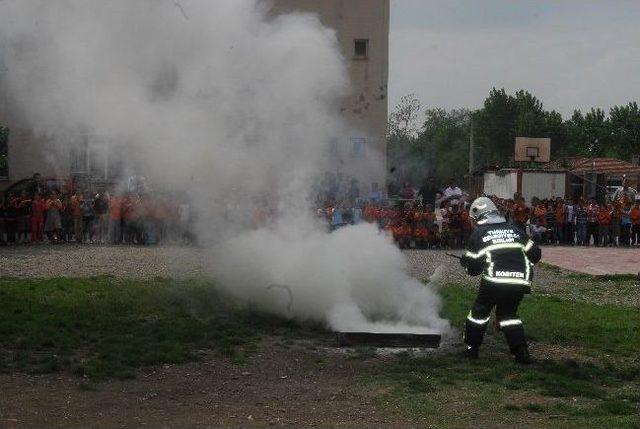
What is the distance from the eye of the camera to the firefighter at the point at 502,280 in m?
10.5

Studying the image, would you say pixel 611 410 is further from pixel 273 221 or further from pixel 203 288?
pixel 203 288

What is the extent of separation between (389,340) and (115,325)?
12.1 feet

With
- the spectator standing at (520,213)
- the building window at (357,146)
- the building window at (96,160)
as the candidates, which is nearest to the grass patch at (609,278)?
the building window at (357,146)

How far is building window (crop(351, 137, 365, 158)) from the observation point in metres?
16.9

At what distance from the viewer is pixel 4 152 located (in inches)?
904

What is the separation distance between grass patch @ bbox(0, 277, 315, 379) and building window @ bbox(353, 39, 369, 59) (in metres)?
4.95

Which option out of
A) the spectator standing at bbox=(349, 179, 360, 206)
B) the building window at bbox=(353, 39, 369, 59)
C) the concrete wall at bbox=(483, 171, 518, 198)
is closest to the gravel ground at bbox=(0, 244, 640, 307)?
the spectator standing at bbox=(349, 179, 360, 206)

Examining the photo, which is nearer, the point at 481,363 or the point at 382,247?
the point at 481,363

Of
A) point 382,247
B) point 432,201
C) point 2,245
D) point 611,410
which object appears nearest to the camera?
point 611,410

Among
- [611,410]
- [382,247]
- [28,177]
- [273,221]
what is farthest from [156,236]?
[611,410]

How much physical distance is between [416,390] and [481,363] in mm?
1713

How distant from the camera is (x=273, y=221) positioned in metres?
13.2

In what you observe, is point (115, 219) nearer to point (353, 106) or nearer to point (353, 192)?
point (353, 192)

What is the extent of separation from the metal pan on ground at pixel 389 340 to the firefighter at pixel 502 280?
552mm
